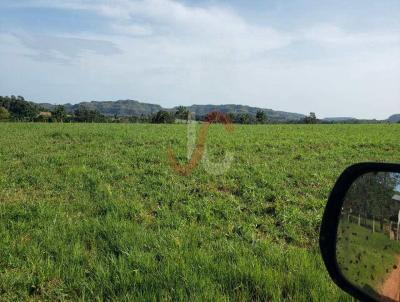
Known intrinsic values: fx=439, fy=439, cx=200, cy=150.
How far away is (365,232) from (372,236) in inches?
1.5

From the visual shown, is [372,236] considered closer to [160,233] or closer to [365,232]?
[365,232]

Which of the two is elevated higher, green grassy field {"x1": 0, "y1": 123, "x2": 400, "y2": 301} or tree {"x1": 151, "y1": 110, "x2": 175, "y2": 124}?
tree {"x1": 151, "y1": 110, "x2": 175, "y2": 124}

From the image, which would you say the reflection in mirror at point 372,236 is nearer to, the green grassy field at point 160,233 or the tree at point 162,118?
the green grassy field at point 160,233

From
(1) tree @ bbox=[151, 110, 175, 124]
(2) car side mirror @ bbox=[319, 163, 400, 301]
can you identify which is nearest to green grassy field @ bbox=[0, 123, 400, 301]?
(2) car side mirror @ bbox=[319, 163, 400, 301]

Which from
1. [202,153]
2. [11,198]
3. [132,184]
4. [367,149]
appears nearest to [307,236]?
[132,184]

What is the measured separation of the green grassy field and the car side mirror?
2667mm

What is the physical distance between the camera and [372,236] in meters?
1.40

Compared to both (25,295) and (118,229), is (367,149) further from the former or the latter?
(25,295)

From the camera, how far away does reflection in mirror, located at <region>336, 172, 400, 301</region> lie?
1312mm

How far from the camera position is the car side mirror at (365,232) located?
133 centimetres

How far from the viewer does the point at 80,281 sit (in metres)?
4.77

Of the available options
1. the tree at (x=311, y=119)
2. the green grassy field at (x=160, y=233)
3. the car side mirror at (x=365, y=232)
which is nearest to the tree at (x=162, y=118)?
the tree at (x=311, y=119)

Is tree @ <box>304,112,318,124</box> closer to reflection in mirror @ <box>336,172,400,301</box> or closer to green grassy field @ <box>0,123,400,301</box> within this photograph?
green grassy field @ <box>0,123,400,301</box>

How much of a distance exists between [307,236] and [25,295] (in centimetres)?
424
